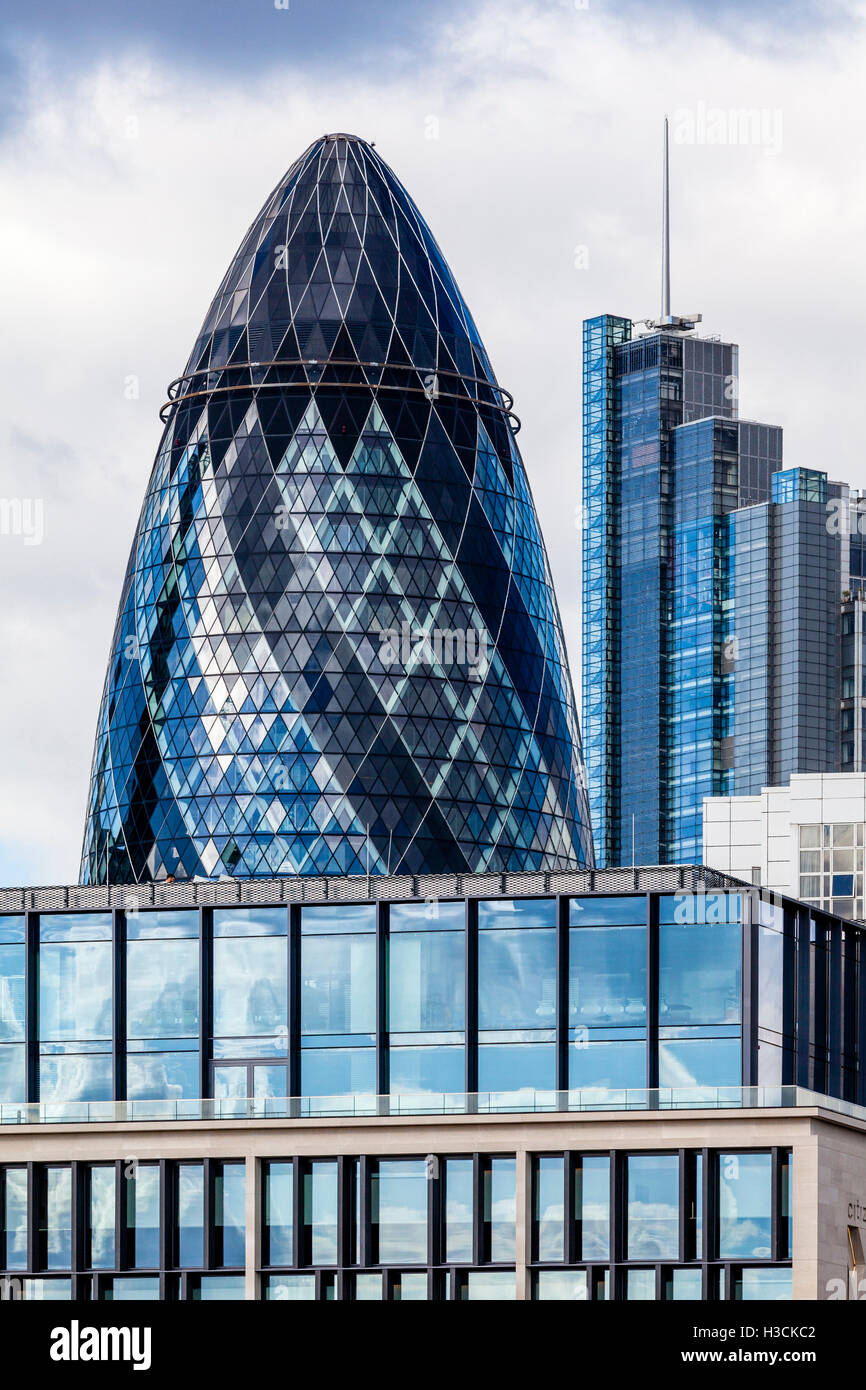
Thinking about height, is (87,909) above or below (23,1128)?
above

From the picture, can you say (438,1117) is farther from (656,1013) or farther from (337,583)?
(337,583)

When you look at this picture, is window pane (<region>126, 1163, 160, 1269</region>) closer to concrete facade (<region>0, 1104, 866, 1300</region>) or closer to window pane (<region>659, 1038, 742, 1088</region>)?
concrete facade (<region>0, 1104, 866, 1300</region>)

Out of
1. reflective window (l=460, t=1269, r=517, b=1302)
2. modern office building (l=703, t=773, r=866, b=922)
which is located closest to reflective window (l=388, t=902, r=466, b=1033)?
reflective window (l=460, t=1269, r=517, b=1302)

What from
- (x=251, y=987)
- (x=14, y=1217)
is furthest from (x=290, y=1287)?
(x=251, y=987)

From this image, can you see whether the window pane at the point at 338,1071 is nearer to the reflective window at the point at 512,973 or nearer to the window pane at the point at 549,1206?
the reflective window at the point at 512,973

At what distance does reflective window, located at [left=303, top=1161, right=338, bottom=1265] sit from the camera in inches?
2496

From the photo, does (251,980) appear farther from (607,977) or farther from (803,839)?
(803,839)

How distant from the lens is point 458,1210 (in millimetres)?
62875

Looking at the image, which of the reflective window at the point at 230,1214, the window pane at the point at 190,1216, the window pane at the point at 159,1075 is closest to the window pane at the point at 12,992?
the window pane at the point at 159,1075

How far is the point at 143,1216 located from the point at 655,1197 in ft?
41.0
